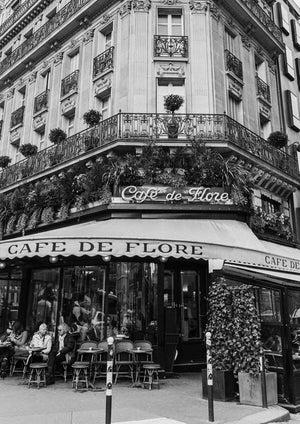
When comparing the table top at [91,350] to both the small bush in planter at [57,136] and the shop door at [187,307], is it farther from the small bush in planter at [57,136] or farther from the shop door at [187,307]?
the small bush in planter at [57,136]

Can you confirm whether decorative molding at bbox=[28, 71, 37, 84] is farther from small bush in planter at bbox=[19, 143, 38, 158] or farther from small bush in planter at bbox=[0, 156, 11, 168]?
small bush in planter at bbox=[19, 143, 38, 158]

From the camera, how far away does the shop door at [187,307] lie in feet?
Result: 37.9

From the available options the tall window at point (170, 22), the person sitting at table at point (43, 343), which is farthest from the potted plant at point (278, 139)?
the person sitting at table at point (43, 343)

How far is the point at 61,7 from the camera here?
19.0m

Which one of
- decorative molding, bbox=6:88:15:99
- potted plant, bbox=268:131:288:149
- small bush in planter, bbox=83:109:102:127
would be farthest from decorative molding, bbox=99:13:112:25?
potted plant, bbox=268:131:288:149

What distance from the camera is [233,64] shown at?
1501cm

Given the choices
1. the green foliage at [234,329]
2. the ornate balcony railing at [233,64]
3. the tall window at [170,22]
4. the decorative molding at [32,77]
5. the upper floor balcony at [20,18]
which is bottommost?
the green foliage at [234,329]

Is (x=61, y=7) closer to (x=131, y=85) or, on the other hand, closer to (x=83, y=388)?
(x=131, y=85)

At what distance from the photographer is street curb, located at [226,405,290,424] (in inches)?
229

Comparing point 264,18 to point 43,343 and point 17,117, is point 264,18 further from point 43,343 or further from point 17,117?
point 43,343

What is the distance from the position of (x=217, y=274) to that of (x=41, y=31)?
51.5 feet

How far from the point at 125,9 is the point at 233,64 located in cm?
448

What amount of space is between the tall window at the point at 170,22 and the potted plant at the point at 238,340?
10562mm

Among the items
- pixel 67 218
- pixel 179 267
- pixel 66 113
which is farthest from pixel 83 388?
pixel 66 113
